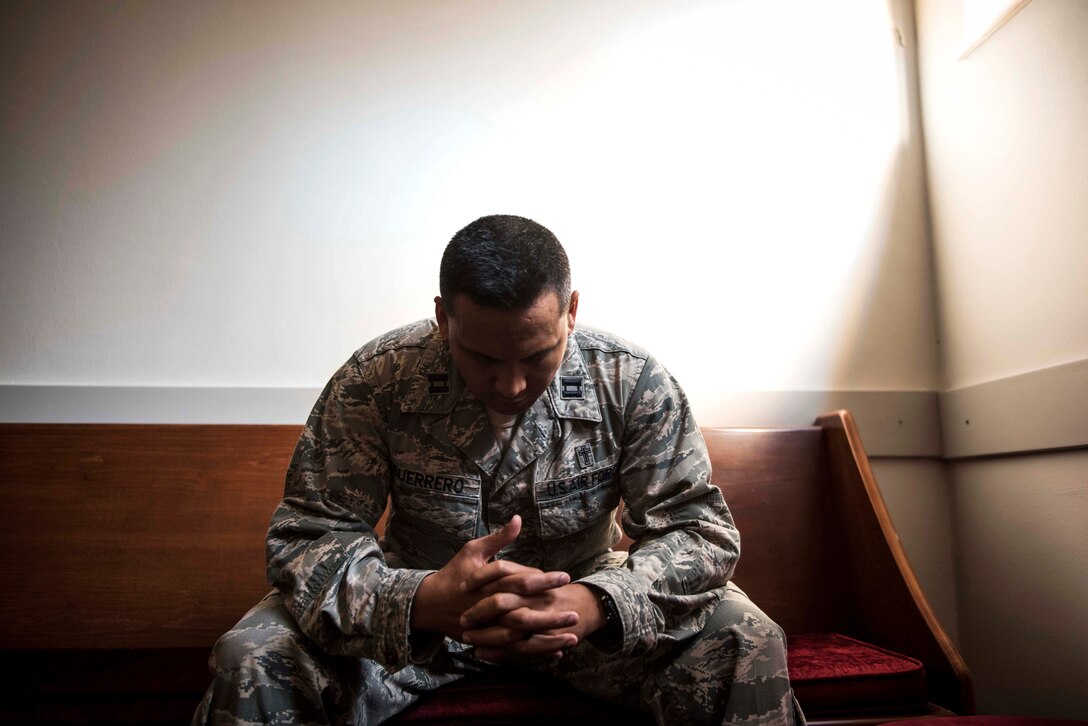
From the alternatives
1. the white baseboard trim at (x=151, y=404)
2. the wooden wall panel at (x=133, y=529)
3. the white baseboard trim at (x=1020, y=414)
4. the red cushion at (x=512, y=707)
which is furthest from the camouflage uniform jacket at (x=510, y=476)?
the white baseboard trim at (x=1020, y=414)

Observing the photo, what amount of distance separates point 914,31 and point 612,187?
108 cm

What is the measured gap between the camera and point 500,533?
118cm

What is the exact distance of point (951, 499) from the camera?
7.51 ft

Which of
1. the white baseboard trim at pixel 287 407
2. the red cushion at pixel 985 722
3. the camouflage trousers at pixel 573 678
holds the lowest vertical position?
the red cushion at pixel 985 722

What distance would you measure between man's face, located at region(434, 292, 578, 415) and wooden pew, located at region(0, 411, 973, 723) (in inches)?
36.6

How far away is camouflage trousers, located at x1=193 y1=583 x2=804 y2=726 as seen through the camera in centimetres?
116

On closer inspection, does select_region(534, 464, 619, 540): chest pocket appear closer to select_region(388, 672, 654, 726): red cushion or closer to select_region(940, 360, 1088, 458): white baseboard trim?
select_region(388, 672, 654, 726): red cushion

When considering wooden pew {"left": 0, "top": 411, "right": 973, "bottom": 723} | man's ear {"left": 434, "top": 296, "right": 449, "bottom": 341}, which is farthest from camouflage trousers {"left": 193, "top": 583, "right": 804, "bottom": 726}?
wooden pew {"left": 0, "top": 411, "right": 973, "bottom": 723}

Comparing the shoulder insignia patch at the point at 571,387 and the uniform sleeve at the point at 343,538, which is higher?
the shoulder insignia patch at the point at 571,387

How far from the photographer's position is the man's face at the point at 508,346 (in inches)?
49.1

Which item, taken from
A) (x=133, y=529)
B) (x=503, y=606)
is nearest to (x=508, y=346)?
(x=503, y=606)

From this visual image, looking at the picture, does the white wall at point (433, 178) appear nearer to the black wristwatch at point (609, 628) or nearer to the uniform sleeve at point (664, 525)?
the uniform sleeve at point (664, 525)

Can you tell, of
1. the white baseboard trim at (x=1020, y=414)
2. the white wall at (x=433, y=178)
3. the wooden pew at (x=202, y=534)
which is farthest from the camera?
the white wall at (x=433, y=178)

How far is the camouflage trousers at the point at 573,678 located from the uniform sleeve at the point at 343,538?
5 centimetres
